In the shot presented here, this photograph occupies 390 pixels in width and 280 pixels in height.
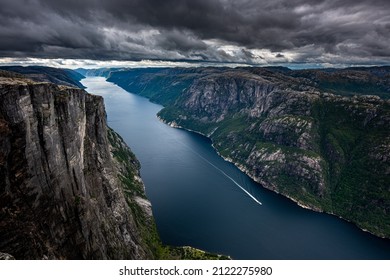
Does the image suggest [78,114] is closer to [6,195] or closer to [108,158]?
Answer: [6,195]

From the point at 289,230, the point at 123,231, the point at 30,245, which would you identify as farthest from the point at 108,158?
the point at 289,230

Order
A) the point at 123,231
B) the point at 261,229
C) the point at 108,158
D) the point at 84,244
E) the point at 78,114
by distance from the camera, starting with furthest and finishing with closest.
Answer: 1. the point at 261,229
2. the point at 108,158
3. the point at 123,231
4. the point at 78,114
5. the point at 84,244
